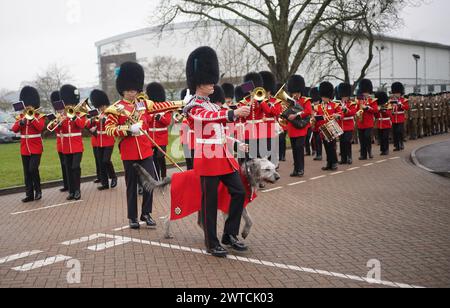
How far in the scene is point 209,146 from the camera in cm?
564

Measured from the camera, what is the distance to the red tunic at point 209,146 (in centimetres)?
558

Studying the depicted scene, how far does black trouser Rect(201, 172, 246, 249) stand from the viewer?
573cm

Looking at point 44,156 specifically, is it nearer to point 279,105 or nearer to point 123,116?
point 279,105

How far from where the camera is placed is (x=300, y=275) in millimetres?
5016

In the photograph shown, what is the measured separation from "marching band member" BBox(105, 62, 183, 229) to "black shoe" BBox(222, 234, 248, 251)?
1.64 meters

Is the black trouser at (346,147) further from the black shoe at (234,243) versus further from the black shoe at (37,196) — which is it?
the black shoe at (234,243)

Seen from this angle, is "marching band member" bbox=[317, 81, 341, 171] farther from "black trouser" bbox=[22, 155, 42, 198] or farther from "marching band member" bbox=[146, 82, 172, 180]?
"black trouser" bbox=[22, 155, 42, 198]

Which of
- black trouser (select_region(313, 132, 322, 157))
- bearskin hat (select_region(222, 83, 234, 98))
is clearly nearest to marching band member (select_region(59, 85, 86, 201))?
bearskin hat (select_region(222, 83, 234, 98))

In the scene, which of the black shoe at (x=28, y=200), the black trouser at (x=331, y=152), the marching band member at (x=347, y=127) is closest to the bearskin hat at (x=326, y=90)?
the marching band member at (x=347, y=127)

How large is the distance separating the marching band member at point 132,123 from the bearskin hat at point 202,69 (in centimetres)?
126

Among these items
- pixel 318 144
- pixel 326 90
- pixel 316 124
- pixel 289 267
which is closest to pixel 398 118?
pixel 318 144

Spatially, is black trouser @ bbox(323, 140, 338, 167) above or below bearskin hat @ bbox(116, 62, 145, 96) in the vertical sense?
below

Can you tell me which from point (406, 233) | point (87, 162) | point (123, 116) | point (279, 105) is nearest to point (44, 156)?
point (87, 162)
